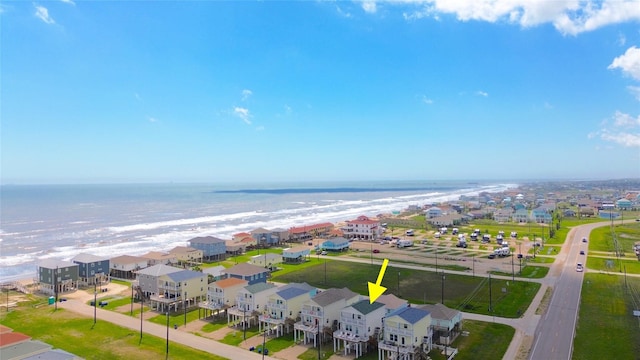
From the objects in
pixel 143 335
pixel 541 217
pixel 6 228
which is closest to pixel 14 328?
pixel 143 335

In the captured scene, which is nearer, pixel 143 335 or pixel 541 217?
pixel 143 335

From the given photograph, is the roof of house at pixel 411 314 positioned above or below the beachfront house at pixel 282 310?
above

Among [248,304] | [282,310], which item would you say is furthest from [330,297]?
[248,304]

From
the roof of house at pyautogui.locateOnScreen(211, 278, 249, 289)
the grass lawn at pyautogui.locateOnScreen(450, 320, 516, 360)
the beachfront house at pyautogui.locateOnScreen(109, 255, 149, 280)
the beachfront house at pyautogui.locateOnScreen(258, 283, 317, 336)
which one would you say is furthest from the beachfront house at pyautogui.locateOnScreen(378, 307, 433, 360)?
the beachfront house at pyautogui.locateOnScreen(109, 255, 149, 280)

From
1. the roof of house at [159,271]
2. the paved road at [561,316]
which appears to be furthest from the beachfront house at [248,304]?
the paved road at [561,316]

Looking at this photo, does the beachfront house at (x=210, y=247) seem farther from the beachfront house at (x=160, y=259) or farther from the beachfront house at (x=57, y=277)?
the beachfront house at (x=57, y=277)

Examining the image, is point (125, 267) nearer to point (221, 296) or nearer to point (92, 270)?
point (92, 270)

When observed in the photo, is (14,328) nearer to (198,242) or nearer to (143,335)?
(143,335)
